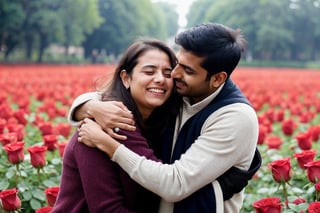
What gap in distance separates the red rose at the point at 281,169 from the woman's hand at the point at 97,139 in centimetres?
94

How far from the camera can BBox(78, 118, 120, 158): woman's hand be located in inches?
92.2

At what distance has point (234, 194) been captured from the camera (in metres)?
2.56

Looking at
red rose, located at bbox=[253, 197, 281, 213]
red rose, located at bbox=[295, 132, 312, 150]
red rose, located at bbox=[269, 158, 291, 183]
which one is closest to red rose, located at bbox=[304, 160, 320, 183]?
red rose, located at bbox=[269, 158, 291, 183]

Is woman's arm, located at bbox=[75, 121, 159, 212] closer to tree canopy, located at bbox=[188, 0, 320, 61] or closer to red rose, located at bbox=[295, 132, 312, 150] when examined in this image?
red rose, located at bbox=[295, 132, 312, 150]

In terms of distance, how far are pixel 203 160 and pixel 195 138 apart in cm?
20

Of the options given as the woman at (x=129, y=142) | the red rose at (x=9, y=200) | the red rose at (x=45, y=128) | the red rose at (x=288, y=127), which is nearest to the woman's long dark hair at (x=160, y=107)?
the woman at (x=129, y=142)

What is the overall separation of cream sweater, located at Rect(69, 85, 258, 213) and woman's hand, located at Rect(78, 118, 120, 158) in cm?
3

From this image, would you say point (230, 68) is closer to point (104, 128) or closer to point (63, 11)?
point (104, 128)

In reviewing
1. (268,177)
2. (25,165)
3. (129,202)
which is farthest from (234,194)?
(25,165)

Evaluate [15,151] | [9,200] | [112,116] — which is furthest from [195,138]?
[15,151]

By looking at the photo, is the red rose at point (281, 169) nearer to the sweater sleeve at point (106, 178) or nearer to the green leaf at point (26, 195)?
the sweater sleeve at point (106, 178)

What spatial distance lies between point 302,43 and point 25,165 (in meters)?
71.8

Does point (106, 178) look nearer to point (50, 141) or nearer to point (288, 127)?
point (50, 141)

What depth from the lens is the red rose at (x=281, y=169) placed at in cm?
279
